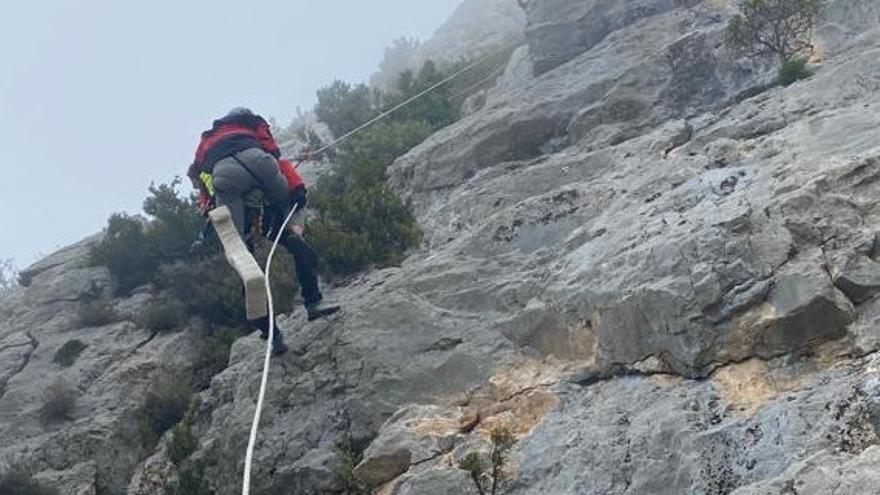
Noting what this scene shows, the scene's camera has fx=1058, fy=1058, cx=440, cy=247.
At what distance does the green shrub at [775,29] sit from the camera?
12578 mm

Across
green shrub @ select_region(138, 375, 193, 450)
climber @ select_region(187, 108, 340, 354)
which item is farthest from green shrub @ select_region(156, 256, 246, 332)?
climber @ select_region(187, 108, 340, 354)

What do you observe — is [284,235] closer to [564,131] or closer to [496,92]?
[564,131]

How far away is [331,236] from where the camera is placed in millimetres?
12562

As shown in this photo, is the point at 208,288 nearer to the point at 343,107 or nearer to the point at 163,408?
the point at 163,408

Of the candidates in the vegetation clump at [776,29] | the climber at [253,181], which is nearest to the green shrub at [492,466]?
the climber at [253,181]

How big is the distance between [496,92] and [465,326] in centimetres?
875

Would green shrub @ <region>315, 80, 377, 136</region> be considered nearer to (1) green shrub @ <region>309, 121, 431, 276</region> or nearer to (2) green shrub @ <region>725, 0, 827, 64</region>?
(1) green shrub @ <region>309, 121, 431, 276</region>

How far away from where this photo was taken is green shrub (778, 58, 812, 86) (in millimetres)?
11555

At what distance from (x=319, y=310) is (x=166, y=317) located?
353 centimetres

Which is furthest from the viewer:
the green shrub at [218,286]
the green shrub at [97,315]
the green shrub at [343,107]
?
the green shrub at [343,107]

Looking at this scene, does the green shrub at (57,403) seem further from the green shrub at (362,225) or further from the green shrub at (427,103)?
the green shrub at (427,103)

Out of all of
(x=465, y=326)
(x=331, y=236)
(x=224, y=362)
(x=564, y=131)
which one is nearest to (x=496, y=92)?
(x=564, y=131)

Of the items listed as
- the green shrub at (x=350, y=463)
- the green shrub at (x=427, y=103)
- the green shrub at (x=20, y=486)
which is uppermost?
the green shrub at (x=427, y=103)

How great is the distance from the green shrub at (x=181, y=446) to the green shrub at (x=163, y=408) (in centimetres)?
100
